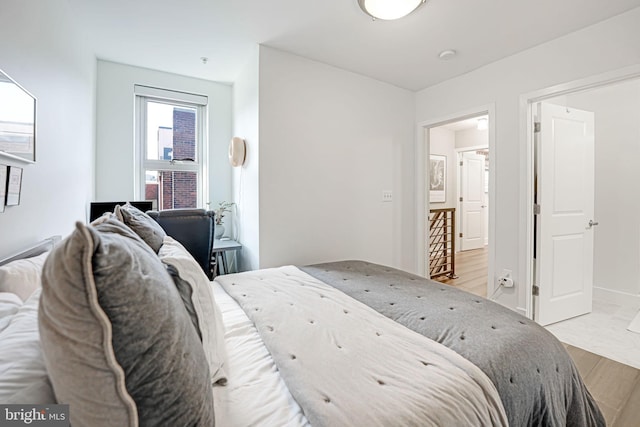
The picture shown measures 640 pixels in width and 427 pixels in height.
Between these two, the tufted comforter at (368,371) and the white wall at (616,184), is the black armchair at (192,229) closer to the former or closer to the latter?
the tufted comforter at (368,371)

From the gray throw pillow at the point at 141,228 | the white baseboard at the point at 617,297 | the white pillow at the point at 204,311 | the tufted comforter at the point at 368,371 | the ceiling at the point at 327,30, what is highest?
the ceiling at the point at 327,30

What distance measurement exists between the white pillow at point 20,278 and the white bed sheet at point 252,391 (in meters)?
0.70

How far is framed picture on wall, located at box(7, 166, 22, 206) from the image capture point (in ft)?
3.92

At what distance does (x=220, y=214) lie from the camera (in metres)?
3.31

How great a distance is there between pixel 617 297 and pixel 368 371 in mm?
3931

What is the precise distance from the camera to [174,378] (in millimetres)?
526

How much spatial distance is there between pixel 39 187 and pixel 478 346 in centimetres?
224

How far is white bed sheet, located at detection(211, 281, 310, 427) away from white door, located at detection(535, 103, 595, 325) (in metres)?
2.70

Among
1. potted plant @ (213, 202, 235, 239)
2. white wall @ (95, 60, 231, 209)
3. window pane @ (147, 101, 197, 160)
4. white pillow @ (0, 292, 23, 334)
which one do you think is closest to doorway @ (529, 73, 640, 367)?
potted plant @ (213, 202, 235, 239)

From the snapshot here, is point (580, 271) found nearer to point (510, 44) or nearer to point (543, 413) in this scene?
point (510, 44)

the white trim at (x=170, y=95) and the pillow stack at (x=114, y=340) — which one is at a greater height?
the white trim at (x=170, y=95)

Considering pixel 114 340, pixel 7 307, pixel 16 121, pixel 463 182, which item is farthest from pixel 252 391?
pixel 463 182

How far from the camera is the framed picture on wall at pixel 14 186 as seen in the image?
1195mm

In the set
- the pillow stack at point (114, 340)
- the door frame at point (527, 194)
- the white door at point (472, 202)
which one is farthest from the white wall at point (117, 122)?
the white door at point (472, 202)
